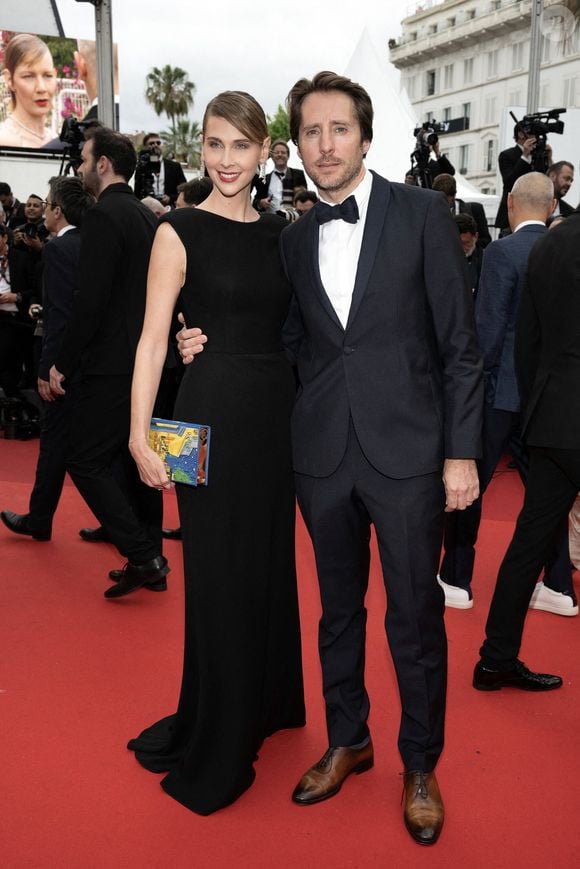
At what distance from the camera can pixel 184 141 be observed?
191 feet

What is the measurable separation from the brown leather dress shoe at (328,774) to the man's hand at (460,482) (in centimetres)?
88

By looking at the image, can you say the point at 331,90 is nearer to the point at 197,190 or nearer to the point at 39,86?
the point at 197,190

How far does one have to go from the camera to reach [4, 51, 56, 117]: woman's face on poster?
30.4 meters

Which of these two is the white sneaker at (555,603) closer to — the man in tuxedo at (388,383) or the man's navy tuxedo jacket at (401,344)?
the man in tuxedo at (388,383)

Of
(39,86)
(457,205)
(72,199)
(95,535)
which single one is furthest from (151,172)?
(39,86)

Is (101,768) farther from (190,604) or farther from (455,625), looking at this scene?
(455,625)

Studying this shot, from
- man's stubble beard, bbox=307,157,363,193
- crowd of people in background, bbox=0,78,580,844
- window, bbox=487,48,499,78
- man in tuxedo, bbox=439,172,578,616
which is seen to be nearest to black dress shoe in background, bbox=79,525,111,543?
crowd of people in background, bbox=0,78,580,844

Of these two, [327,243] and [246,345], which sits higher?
[327,243]

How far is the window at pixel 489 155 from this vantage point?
46.8m

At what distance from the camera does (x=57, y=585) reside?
439cm

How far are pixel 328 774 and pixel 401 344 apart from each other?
1.30 metres

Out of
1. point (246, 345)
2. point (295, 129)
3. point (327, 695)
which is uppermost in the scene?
point (295, 129)

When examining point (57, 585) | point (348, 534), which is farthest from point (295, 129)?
point (57, 585)

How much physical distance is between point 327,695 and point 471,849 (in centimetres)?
58
